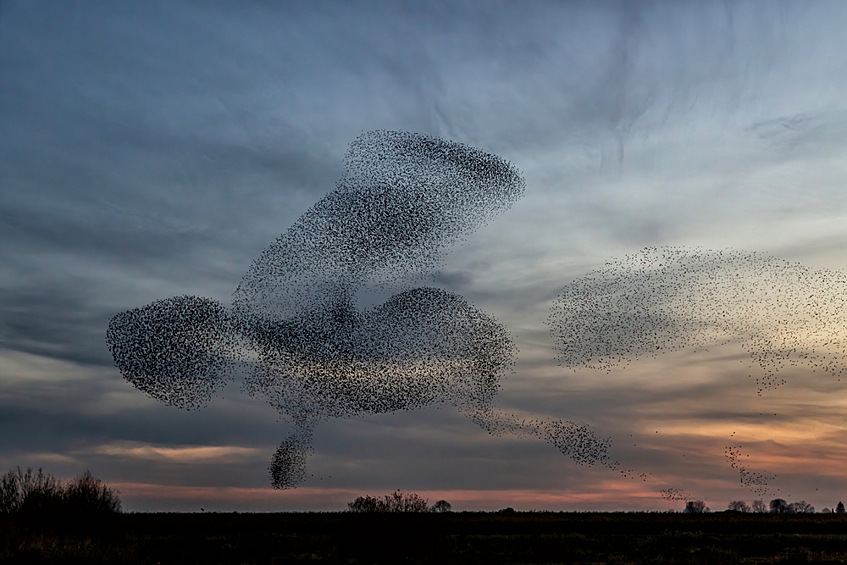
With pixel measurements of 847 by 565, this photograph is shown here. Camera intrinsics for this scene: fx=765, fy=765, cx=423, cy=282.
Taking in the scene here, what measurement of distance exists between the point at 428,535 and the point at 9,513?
2020 centimetres

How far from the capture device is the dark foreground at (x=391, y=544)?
30.6 meters

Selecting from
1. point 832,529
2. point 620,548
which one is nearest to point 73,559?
point 620,548

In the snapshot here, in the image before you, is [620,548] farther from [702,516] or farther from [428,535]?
[702,516]

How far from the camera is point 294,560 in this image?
34.9 m

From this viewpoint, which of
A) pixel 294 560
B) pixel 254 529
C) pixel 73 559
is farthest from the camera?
pixel 254 529

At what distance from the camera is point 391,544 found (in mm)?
36125

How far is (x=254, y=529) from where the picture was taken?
50.0 m

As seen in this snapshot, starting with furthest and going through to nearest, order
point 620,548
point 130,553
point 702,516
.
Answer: point 702,516 → point 620,548 → point 130,553

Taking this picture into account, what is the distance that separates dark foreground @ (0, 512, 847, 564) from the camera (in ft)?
100

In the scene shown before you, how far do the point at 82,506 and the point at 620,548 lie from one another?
28.2 metres

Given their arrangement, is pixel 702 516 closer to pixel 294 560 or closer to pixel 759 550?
pixel 759 550

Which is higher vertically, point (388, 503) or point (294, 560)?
point (388, 503)

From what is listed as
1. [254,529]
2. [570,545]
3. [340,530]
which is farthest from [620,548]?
[254,529]

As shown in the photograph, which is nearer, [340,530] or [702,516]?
[340,530]
